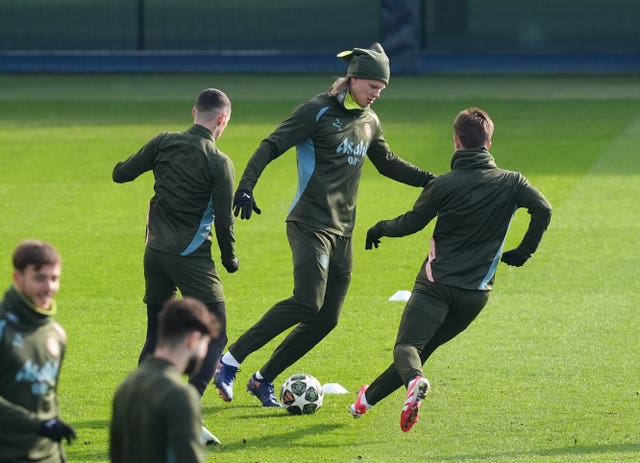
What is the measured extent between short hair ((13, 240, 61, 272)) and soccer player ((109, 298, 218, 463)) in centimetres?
74

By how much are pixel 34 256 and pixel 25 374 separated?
0.50 meters

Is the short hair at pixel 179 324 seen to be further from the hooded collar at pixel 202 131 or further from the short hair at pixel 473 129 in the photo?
the short hair at pixel 473 129

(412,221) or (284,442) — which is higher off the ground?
(412,221)

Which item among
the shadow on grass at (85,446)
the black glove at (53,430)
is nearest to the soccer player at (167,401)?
the black glove at (53,430)

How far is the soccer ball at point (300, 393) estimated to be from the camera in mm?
8531

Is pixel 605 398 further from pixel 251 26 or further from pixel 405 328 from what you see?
pixel 251 26

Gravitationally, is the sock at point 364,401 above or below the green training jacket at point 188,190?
below

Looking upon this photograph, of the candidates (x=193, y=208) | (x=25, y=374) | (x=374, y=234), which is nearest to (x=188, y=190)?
(x=193, y=208)

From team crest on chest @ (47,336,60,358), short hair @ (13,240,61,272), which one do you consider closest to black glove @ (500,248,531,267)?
team crest on chest @ (47,336,60,358)

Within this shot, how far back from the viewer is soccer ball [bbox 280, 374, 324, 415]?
8531mm

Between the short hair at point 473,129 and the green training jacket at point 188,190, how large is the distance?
1.37 m

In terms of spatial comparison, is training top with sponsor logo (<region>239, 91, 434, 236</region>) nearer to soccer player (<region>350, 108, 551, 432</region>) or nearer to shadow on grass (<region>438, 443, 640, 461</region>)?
soccer player (<region>350, 108, 551, 432</region>)

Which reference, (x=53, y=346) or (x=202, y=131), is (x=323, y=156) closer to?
(x=202, y=131)

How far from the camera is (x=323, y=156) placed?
8500 millimetres
